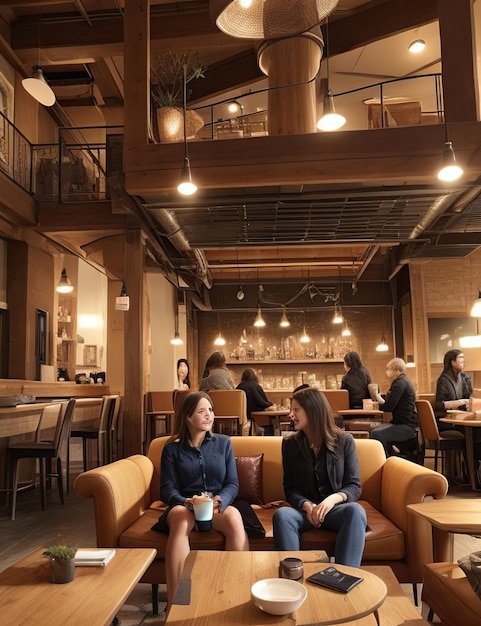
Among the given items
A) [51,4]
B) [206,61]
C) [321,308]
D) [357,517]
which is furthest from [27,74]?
[357,517]

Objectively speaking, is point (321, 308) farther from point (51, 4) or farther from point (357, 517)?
point (357, 517)

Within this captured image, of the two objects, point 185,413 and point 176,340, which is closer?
point 185,413

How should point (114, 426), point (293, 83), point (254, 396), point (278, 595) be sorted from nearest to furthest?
point (278, 595) < point (293, 83) < point (114, 426) < point (254, 396)

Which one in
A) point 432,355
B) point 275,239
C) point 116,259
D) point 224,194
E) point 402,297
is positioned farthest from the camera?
point 402,297

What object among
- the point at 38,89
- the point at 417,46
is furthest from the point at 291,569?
the point at 417,46

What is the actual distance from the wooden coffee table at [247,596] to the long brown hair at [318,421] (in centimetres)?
101

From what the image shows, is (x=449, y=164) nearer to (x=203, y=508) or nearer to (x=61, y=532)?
(x=203, y=508)

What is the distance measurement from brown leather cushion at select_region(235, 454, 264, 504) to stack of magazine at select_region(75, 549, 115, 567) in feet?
4.73

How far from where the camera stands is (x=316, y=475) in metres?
3.60

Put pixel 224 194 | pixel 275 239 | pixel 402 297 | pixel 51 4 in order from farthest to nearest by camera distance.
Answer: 1. pixel 402 297
2. pixel 51 4
3. pixel 275 239
4. pixel 224 194

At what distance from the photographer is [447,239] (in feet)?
31.5

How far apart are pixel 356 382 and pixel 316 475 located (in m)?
5.00

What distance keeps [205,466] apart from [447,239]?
23.7ft

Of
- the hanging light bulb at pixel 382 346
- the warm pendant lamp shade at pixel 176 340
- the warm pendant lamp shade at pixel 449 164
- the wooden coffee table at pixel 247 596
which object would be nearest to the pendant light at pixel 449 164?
the warm pendant lamp shade at pixel 449 164
